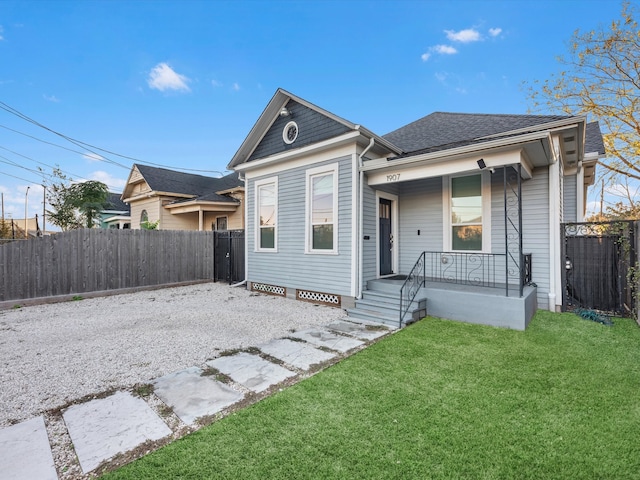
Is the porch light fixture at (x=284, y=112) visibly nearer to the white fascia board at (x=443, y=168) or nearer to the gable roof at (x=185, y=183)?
the white fascia board at (x=443, y=168)

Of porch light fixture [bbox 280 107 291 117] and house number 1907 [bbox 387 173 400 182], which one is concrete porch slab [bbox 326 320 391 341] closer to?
house number 1907 [bbox 387 173 400 182]

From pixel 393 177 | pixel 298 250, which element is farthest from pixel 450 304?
pixel 298 250

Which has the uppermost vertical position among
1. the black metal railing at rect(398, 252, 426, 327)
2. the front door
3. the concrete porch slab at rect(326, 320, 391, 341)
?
the front door

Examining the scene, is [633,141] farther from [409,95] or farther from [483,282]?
[483,282]

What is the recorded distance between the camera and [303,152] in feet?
24.7

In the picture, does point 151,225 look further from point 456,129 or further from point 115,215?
point 456,129

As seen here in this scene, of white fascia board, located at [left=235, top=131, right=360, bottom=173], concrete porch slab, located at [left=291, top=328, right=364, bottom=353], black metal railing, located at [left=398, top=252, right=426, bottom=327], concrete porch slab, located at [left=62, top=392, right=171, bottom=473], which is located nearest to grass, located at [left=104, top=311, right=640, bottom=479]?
concrete porch slab, located at [left=62, top=392, right=171, bottom=473]

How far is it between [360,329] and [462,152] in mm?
3711

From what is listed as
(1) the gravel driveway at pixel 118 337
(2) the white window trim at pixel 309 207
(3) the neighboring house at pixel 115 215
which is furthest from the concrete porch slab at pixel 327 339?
(3) the neighboring house at pixel 115 215

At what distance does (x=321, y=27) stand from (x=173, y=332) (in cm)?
1280

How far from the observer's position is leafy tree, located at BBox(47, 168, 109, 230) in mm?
16688

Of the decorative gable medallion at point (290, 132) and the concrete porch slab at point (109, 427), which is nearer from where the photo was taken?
the concrete porch slab at point (109, 427)

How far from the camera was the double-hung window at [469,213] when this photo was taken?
21.8ft

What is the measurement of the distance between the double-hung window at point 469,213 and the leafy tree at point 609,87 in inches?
408
